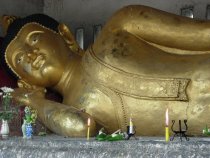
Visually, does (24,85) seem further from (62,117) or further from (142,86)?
(142,86)

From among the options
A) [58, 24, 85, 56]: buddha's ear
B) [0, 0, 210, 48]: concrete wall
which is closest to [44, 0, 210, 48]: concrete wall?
[0, 0, 210, 48]: concrete wall

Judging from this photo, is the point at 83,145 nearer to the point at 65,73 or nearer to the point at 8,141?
the point at 8,141

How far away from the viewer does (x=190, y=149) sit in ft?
5.45

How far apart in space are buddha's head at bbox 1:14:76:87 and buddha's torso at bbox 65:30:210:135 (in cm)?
21

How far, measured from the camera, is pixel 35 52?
111 inches

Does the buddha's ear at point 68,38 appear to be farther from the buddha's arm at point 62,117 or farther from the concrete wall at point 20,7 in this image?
the concrete wall at point 20,7

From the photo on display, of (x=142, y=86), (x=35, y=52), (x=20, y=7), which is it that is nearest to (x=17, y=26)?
(x=35, y=52)

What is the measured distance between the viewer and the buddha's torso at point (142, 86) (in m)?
2.44

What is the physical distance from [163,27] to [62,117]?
0.70 metres

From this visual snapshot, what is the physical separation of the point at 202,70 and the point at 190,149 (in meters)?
0.86

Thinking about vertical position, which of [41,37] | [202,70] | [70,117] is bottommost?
[70,117]

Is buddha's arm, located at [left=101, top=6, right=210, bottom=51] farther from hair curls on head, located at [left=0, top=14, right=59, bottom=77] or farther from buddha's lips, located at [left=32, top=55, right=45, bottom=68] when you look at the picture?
hair curls on head, located at [left=0, top=14, right=59, bottom=77]

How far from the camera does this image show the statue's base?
1.67m

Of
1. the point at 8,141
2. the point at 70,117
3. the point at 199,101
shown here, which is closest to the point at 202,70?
the point at 199,101
